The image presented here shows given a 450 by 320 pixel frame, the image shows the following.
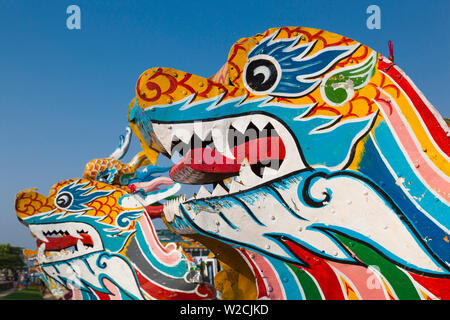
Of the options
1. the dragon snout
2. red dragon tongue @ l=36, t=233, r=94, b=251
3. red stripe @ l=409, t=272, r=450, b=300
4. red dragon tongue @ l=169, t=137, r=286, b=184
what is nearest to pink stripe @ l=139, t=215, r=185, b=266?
red dragon tongue @ l=36, t=233, r=94, b=251

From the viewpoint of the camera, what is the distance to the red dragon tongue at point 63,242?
6.12 m

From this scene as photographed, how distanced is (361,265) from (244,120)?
115 cm

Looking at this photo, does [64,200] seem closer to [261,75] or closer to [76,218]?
[76,218]

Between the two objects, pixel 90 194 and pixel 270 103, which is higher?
pixel 270 103

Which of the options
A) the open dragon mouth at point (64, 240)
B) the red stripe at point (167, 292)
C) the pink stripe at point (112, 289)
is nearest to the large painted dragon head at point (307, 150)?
the red stripe at point (167, 292)

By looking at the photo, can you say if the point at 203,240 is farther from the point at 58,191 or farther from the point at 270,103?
the point at 58,191

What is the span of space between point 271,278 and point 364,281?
23.0 inches

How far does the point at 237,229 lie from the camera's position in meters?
2.74

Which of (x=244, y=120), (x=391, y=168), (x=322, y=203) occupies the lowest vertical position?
(x=322, y=203)

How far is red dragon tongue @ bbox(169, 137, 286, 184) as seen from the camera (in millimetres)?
2674

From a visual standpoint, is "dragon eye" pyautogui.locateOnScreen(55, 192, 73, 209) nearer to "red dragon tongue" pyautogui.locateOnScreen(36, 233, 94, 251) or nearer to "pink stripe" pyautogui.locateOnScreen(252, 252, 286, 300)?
"red dragon tongue" pyautogui.locateOnScreen(36, 233, 94, 251)

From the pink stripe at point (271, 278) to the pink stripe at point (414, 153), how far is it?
3.56 feet
